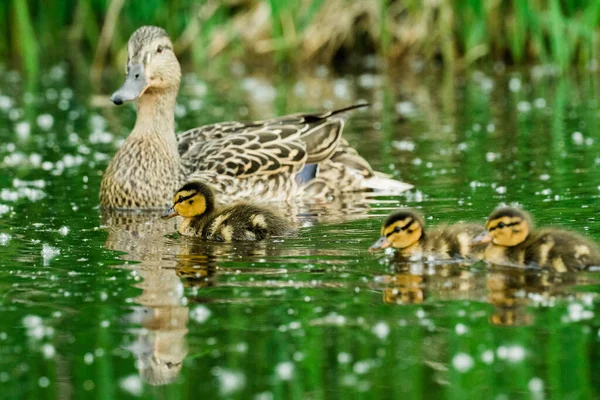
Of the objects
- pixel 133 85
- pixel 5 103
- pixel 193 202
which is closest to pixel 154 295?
pixel 193 202

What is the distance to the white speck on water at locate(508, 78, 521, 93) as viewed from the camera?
52.0 feet

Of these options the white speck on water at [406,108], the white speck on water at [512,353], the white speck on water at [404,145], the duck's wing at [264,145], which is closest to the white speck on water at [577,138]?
the white speck on water at [404,145]

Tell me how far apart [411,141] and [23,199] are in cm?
415

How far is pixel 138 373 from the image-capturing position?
4.93 meters

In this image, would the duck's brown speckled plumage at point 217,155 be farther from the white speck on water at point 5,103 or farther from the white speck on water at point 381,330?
the white speck on water at point 5,103

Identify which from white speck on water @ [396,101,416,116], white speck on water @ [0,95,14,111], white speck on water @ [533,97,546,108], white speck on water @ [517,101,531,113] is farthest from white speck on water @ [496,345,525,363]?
white speck on water @ [0,95,14,111]

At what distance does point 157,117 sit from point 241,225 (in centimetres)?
227

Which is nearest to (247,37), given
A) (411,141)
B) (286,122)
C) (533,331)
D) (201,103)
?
(201,103)

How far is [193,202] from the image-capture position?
7812 millimetres

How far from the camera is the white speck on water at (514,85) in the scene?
15859 millimetres

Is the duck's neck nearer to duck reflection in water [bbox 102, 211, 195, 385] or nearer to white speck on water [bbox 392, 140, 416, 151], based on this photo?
duck reflection in water [bbox 102, 211, 195, 385]

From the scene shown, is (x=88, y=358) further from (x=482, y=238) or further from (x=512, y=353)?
(x=482, y=238)

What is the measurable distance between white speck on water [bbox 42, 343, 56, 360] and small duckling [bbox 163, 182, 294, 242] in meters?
2.38

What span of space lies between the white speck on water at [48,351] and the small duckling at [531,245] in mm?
2351
